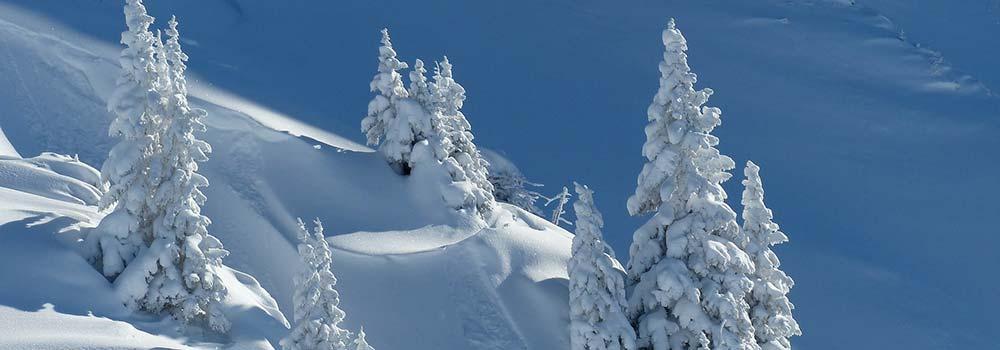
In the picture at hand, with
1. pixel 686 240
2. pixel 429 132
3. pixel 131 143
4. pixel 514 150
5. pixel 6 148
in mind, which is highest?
pixel 514 150

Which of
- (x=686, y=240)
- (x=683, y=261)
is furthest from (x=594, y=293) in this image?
(x=686, y=240)

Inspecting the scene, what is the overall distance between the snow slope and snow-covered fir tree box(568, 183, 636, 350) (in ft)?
8.40

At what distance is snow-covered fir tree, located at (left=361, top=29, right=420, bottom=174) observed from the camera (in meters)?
36.0

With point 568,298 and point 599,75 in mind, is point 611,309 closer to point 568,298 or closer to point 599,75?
point 568,298

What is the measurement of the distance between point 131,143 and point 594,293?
1087cm

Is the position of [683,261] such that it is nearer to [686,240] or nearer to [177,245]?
[686,240]

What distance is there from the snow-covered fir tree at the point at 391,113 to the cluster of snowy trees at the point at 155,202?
1060 cm

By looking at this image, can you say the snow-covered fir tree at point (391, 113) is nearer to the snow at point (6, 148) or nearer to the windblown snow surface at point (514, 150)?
the windblown snow surface at point (514, 150)

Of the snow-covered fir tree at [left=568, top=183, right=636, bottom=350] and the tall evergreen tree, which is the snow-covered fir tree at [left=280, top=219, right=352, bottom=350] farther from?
the tall evergreen tree

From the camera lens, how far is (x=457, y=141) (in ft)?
120

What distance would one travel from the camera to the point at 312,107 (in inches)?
2245

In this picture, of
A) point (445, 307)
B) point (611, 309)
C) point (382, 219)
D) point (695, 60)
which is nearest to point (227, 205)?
point (382, 219)

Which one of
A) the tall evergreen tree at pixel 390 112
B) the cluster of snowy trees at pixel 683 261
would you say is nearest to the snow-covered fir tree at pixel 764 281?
the cluster of snowy trees at pixel 683 261

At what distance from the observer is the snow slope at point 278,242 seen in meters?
24.9
